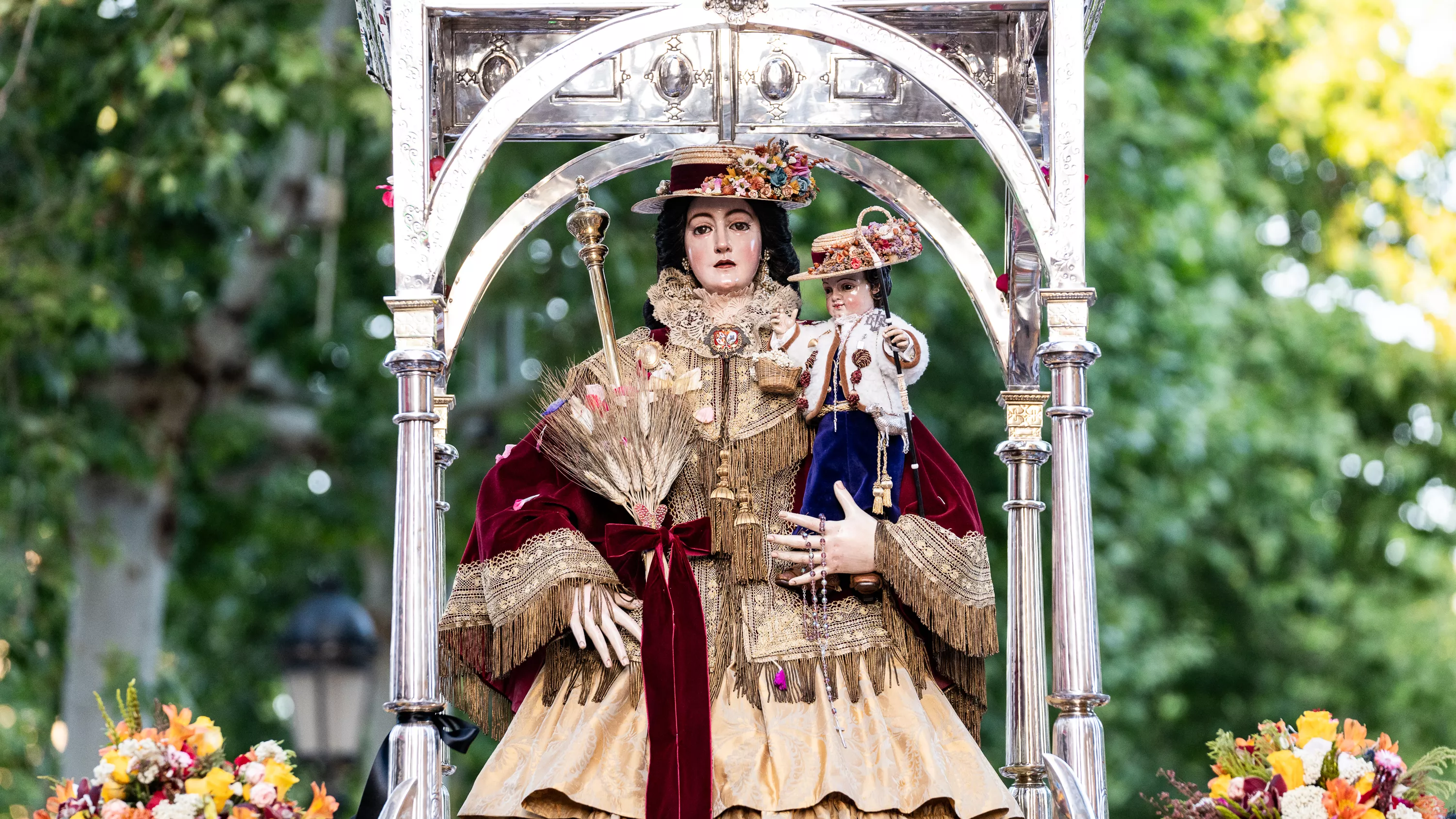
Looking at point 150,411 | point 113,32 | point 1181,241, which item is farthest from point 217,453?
point 1181,241

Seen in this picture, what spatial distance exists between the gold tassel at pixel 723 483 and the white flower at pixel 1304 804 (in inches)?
80.8

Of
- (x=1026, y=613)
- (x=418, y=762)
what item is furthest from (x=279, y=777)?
(x=1026, y=613)

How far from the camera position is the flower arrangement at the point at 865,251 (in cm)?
688

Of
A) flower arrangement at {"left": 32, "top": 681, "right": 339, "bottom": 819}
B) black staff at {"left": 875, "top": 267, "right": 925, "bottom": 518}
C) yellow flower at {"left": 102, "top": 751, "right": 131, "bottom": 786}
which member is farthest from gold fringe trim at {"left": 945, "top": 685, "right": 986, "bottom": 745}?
yellow flower at {"left": 102, "top": 751, "right": 131, "bottom": 786}

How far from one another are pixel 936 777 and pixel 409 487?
1862 millimetres

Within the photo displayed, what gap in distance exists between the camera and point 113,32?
13.1 metres

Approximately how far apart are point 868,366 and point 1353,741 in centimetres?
196

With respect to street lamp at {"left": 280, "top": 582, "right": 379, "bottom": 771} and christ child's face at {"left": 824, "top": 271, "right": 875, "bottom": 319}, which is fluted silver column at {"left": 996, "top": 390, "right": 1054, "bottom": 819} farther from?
street lamp at {"left": 280, "top": 582, "right": 379, "bottom": 771}

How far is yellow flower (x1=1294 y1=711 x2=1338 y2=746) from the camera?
20.1 ft

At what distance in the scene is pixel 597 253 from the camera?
6715 mm

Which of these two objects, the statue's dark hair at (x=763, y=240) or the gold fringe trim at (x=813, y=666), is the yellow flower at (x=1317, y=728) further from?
the statue's dark hair at (x=763, y=240)

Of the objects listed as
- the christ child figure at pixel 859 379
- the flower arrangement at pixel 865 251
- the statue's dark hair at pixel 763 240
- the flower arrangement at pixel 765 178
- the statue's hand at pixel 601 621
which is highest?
the flower arrangement at pixel 765 178

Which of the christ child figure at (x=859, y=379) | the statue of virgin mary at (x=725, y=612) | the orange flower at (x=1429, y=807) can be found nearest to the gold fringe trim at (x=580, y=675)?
the statue of virgin mary at (x=725, y=612)

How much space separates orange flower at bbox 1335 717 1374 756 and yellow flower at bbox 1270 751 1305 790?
0.51 feet
